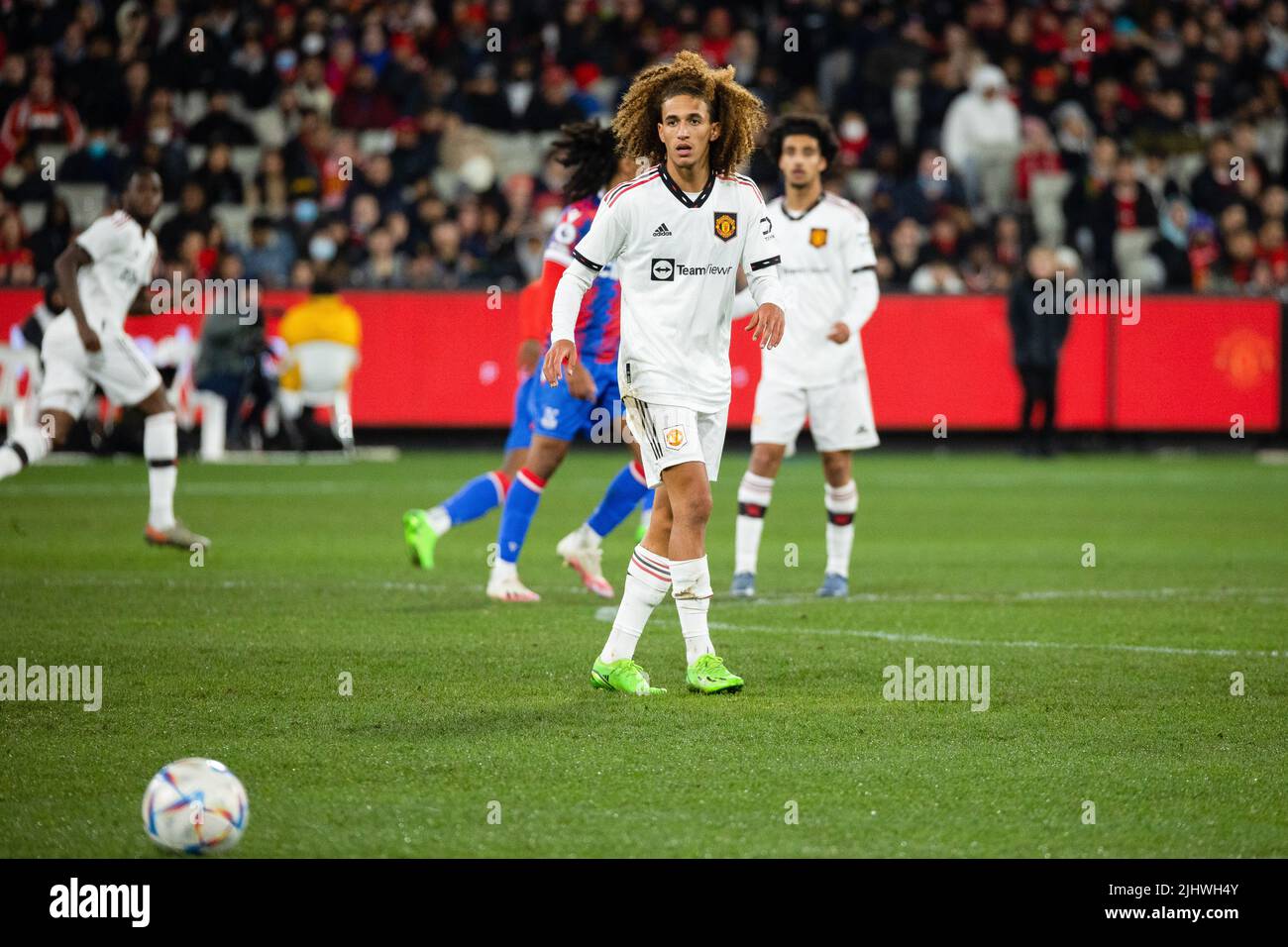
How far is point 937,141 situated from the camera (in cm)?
2358

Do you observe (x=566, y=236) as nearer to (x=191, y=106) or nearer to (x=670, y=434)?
(x=670, y=434)

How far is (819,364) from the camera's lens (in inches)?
415

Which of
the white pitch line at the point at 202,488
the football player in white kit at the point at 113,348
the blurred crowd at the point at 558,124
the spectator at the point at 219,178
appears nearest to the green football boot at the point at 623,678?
the football player in white kit at the point at 113,348

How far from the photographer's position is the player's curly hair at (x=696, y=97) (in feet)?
22.7

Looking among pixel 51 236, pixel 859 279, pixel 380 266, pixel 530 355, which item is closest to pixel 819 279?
pixel 859 279

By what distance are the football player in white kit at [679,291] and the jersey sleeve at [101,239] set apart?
217 inches

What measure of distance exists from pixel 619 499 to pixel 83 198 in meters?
13.6

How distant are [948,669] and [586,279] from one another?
2.06m

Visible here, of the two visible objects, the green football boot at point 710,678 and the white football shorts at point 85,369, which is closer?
the green football boot at point 710,678

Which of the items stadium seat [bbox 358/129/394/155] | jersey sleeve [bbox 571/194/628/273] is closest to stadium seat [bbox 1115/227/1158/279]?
stadium seat [bbox 358/129/394/155]

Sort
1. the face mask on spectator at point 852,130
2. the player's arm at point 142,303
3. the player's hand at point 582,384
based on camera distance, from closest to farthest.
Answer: the player's hand at point 582,384 < the player's arm at point 142,303 < the face mask on spectator at point 852,130

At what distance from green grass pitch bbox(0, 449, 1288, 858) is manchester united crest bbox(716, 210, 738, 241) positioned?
1690mm

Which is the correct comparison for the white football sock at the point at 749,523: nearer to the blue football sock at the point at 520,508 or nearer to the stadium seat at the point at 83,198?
the blue football sock at the point at 520,508
